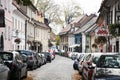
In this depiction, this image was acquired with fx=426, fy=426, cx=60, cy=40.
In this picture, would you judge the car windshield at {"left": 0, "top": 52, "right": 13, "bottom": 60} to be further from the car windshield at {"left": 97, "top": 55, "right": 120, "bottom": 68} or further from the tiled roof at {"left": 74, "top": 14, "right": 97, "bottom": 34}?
the tiled roof at {"left": 74, "top": 14, "right": 97, "bottom": 34}

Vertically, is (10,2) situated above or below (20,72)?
above

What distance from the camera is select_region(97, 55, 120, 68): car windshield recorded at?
14820 millimetres

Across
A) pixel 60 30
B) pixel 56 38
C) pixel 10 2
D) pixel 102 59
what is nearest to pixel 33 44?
pixel 10 2

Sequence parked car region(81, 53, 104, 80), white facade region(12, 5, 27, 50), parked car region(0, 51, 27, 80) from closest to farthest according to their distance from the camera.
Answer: parked car region(81, 53, 104, 80)
parked car region(0, 51, 27, 80)
white facade region(12, 5, 27, 50)

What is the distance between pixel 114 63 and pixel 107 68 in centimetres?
79

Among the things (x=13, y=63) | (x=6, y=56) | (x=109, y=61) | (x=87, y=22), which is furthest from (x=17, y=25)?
(x=87, y=22)

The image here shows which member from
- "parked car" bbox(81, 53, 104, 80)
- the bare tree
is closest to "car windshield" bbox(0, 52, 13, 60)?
"parked car" bbox(81, 53, 104, 80)

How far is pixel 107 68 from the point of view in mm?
14320

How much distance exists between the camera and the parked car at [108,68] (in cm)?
1317

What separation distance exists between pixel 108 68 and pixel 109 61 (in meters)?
0.91

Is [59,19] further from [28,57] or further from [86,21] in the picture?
[28,57]

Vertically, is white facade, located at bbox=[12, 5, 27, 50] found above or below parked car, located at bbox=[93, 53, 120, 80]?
above

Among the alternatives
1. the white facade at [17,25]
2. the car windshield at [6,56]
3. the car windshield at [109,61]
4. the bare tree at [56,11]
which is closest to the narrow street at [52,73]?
the car windshield at [6,56]

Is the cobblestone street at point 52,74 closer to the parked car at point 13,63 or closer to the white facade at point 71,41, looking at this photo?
the parked car at point 13,63
